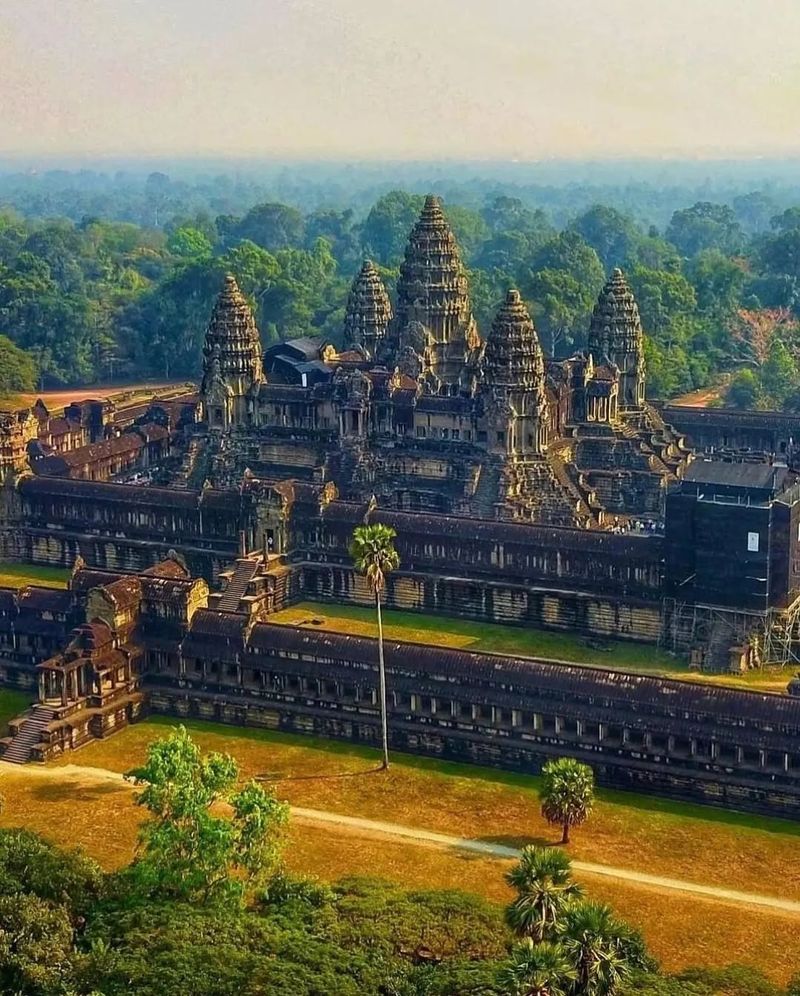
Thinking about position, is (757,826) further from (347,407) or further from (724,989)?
(347,407)

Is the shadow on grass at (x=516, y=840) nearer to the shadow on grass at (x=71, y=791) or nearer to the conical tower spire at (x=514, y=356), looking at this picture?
the shadow on grass at (x=71, y=791)

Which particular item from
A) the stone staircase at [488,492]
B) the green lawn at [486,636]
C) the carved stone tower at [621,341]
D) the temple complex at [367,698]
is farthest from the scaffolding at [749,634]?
the carved stone tower at [621,341]

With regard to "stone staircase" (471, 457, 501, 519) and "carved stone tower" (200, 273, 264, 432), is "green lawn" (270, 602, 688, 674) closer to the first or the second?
"stone staircase" (471, 457, 501, 519)

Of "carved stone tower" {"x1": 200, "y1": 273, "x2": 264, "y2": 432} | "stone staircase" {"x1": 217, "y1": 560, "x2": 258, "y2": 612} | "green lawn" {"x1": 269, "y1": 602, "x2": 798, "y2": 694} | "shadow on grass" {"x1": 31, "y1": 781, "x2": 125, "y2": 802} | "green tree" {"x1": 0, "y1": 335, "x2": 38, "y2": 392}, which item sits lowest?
"shadow on grass" {"x1": 31, "y1": 781, "x2": 125, "y2": 802}

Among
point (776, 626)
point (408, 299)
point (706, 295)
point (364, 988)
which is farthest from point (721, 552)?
point (706, 295)

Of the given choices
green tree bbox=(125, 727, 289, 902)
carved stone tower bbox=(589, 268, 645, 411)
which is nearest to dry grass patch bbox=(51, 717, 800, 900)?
green tree bbox=(125, 727, 289, 902)

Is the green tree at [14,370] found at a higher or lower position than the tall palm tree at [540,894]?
higher

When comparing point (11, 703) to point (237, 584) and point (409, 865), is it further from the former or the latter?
point (409, 865)
